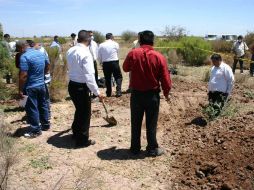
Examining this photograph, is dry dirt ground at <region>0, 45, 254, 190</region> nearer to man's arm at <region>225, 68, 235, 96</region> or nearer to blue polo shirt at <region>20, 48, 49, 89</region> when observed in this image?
man's arm at <region>225, 68, 235, 96</region>

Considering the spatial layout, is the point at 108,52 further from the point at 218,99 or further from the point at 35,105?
the point at 35,105

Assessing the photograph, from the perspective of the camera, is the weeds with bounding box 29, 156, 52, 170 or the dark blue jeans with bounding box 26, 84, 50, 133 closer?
the weeds with bounding box 29, 156, 52, 170

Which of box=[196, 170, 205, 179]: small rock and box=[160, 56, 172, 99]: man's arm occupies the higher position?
box=[160, 56, 172, 99]: man's arm

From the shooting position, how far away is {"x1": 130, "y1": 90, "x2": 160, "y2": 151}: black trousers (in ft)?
20.1

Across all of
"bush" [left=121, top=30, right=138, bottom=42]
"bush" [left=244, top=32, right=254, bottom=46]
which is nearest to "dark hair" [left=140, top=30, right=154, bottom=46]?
"bush" [left=244, top=32, right=254, bottom=46]

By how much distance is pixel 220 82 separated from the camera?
790 cm

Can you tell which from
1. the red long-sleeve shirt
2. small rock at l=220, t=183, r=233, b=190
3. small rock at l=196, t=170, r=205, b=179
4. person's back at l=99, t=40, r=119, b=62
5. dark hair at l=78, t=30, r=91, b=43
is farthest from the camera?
person's back at l=99, t=40, r=119, b=62

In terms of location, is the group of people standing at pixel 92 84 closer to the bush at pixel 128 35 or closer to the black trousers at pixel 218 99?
the black trousers at pixel 218 99

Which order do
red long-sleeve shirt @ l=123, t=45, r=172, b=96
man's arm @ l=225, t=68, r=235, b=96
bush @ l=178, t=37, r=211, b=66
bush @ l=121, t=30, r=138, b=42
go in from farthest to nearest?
bush @ l=121, t=30, r=138, b=42
bush @ l=178, t=37, r=211, b=66
man's arm @ l=225, t=68, r=235, b=96
red long-sleeve shirt @ l=123, t=45, r=172, b=96

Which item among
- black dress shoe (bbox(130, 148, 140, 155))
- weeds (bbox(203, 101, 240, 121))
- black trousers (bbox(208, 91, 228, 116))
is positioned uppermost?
black trousers (bbox(208, 91, 228, 116))

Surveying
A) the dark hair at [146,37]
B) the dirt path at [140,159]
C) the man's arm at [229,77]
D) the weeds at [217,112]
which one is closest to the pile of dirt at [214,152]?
the dirt path at [140,159]

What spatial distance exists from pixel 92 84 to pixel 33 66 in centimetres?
137

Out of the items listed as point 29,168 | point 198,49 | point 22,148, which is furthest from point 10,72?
point 198,49

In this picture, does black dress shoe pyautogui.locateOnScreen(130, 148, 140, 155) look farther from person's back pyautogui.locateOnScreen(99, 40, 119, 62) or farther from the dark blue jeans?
person's back pyautogui.locateOnScreen(99, 40, 119, 62)
